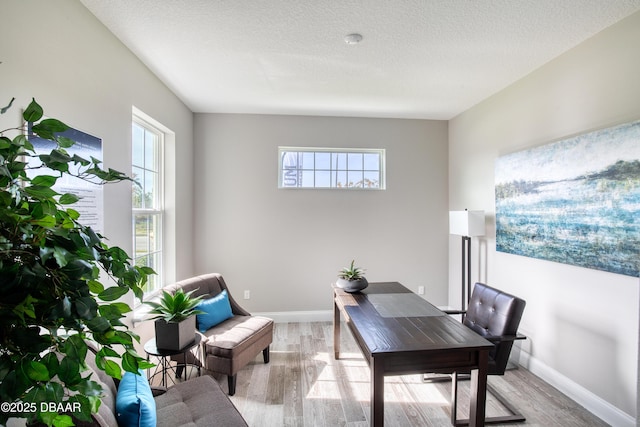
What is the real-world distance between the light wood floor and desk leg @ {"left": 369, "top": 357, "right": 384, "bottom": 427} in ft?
2.14

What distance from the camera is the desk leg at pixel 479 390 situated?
5.72 ft

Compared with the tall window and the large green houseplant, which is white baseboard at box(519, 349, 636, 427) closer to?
the large green houseplant

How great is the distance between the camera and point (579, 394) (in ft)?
7.89

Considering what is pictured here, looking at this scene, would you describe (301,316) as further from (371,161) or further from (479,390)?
(479,390)

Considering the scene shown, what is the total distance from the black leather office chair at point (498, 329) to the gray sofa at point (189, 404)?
55.1 inches

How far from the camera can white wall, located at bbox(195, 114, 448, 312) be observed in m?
4.08

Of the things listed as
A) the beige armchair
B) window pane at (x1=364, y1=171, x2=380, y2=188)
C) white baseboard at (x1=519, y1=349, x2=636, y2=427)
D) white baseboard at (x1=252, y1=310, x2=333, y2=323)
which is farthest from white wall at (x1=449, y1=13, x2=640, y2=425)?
the beige armchair

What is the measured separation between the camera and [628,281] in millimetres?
2062

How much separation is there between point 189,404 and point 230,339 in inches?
33.2

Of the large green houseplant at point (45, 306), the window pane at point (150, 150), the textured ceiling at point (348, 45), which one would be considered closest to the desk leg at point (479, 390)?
the large green houseplant at point (45, 306)

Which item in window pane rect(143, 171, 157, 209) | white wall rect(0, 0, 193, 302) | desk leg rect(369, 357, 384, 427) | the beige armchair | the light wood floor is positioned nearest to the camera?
white wall rect(0, 0, 193, 302)

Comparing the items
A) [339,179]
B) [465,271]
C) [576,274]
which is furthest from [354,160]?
[576,274]

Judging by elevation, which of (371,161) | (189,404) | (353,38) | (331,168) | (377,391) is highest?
(353,38)

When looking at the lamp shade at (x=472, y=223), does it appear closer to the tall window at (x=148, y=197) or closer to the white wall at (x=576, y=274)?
the white wall at (x=576, y=274)
